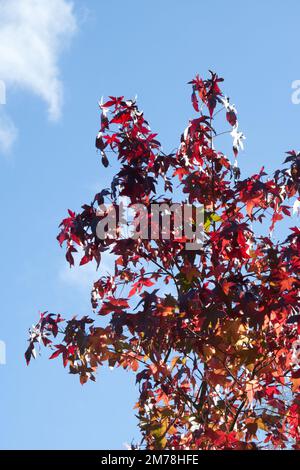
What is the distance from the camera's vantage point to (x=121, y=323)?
4785 mm

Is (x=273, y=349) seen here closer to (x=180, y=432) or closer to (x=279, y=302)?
(x=279, y=302)

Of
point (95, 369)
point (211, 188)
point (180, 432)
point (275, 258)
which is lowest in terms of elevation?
point (180, 432)

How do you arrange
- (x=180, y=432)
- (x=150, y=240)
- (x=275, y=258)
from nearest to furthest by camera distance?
(x=275, y=258) → (x=150, y=240) → (x=180, y=432)

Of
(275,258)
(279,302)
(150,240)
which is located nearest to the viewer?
(279,302)

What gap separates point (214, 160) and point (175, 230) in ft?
2.73

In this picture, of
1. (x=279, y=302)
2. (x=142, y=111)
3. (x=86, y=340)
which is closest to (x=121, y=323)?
(x=86, y=340)

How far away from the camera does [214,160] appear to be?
5684mm

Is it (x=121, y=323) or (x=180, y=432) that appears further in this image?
(x=180, y=432)

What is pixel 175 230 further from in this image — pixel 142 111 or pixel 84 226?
pixel 142 111

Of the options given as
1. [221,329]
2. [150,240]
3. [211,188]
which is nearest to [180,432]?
[221,329]

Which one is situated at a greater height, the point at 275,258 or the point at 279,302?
the point at 275,258

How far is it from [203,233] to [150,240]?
0.45 m

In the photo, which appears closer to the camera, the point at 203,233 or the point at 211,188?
the point at 203,233

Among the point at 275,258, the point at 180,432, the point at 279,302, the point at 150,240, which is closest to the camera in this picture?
the point at 279,302
